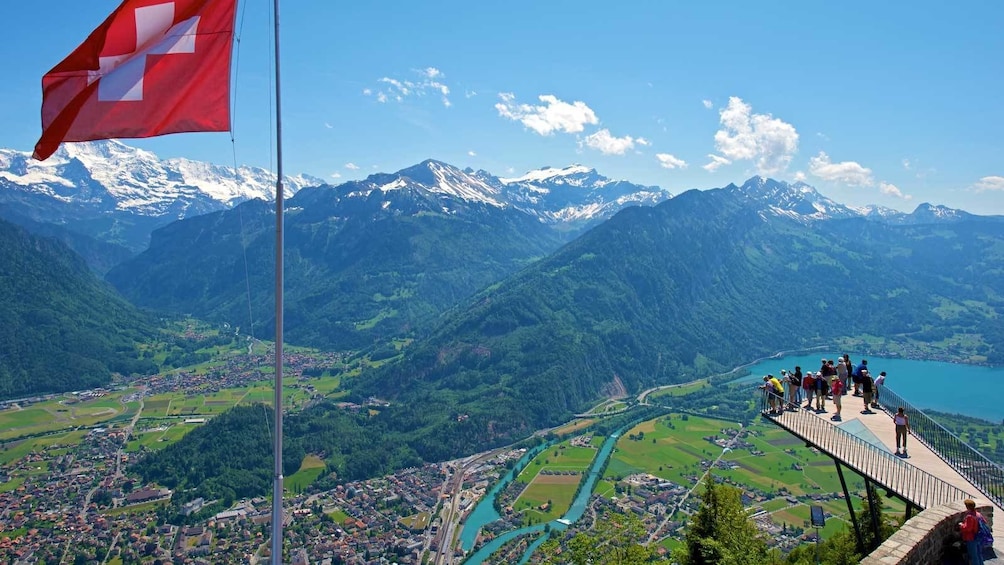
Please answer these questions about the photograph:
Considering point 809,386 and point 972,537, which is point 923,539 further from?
point 809,386

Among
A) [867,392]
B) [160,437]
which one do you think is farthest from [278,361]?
[160,437]

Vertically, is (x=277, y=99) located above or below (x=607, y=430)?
above

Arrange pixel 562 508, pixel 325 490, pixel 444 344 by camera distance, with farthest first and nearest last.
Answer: pixel 444 344, pixel 325 490, pixel 562 508

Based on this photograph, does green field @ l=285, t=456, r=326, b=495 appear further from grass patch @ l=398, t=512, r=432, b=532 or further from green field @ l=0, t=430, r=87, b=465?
green field @ l=0, t=430, r=87, b=465

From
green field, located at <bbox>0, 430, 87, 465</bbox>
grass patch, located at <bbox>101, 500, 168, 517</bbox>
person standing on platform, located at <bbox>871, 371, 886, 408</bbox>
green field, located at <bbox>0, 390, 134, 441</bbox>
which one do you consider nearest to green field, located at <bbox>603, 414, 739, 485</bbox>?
grass patch, located at <bbox>101, 500, 168, 517</bbox>

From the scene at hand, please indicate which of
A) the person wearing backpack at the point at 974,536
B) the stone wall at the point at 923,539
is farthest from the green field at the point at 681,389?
the person wearing backpack at the point at 974,536

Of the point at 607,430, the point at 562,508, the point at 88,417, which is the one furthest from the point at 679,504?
the point at 88,417

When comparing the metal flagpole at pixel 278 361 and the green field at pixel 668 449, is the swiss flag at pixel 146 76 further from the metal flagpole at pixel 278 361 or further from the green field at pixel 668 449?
the green field at pixel 668 449

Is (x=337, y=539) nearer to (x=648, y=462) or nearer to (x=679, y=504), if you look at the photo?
(x=679, y=504)
